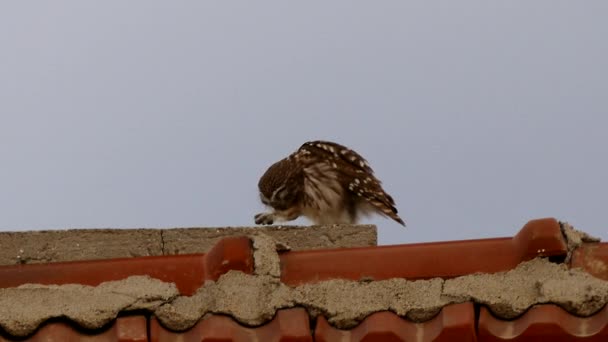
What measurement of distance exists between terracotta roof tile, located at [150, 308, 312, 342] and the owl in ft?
16.3

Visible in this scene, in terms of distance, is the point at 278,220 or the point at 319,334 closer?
the point at 319,334

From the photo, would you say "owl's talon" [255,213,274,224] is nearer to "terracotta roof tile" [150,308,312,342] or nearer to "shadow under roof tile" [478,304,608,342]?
"terracotta roof tile" [150,308,312,342]

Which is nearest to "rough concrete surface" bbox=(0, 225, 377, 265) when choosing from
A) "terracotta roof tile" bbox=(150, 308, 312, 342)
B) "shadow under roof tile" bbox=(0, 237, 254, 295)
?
"shadow under roof tile" bbox=(0, 237, 254, 295)

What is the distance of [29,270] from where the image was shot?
451cm

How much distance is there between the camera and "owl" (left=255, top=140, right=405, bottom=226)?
9.33m

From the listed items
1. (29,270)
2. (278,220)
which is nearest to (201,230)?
(29,270)

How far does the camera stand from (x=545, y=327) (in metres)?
4.08

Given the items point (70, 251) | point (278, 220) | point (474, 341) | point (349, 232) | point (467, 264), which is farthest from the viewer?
point (278, 220)

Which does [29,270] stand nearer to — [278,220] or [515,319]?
[515,319]

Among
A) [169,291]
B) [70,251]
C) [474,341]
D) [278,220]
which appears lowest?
[474,341]

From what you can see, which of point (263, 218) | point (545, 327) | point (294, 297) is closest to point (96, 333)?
point (294, 297)

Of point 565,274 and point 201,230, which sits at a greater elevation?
point 201,230

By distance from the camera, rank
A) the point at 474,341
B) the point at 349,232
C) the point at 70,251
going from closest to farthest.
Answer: the point at 474,341 < the point at 70,251 < the point at 349,232

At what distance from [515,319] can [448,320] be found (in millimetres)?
207
